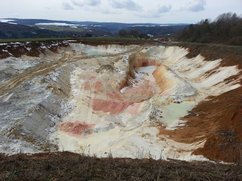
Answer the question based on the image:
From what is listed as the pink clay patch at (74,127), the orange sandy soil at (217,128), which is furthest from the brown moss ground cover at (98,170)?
the pink clay patch at (74,127)

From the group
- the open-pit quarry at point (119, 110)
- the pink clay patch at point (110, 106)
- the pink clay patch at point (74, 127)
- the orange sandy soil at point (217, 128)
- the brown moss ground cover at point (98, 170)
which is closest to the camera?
the brown moss ground cover at point (98, 170)

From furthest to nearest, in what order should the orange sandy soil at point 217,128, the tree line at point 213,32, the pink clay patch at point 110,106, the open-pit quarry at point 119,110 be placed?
the tree line at point 213,32
the pink clay patch at point 110,106
the open-pit quarry at point 119,110
the orange sandy soil at point 217,128

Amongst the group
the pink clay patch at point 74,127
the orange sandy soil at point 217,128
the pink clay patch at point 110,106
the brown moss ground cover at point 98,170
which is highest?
the brown moss ground cover at point 98,170

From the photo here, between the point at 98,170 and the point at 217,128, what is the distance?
583 inches

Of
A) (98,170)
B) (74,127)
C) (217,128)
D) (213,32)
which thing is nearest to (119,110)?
(74,127)

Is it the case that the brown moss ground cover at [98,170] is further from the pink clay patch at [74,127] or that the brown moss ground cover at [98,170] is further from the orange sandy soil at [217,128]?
the pink clay patch at [74,127]

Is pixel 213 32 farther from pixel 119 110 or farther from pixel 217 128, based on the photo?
pixel 217 128

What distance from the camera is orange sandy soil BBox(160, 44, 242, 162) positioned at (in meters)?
21.0

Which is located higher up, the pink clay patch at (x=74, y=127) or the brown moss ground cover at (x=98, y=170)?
the brown moss ground cover at (x=98, y=170)

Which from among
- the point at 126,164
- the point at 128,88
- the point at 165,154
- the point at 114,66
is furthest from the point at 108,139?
the point at 114,66

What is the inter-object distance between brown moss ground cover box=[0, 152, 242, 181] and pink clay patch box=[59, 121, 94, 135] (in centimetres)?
1490

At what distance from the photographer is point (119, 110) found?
3372 cm

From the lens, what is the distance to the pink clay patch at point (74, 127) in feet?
92.8

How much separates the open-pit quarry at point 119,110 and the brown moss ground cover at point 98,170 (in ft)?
16.0
